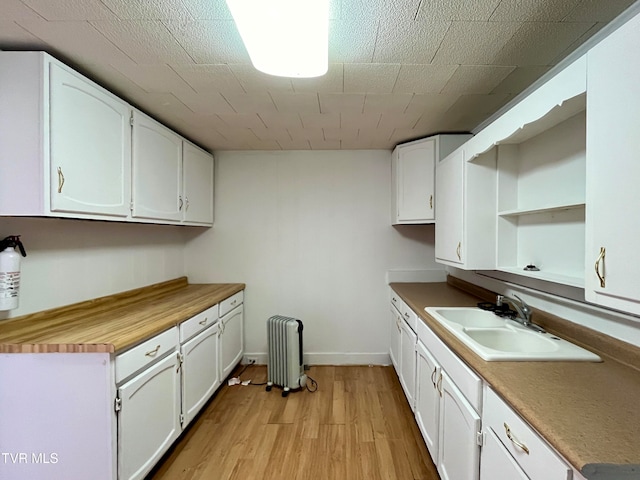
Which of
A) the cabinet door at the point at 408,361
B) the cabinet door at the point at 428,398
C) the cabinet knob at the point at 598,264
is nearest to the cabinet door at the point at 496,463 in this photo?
the cabinet door at the point at 428,398

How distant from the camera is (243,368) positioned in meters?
3.14

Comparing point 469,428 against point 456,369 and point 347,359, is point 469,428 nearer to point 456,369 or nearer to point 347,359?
point 456,369

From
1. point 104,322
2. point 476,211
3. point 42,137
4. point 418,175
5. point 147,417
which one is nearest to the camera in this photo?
point 42,137

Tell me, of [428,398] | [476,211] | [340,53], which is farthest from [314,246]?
[340,53]

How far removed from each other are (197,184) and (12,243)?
1485 mm

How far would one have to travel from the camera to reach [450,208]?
221 centimetres

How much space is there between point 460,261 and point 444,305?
332 mm

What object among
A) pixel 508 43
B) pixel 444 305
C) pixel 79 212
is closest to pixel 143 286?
pixel 79 212

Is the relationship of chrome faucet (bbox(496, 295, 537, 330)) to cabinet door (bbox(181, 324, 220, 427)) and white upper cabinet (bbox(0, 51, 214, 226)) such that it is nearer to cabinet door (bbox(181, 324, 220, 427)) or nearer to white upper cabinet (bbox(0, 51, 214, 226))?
cabinet door (bbox(181, 324, 220, 427))

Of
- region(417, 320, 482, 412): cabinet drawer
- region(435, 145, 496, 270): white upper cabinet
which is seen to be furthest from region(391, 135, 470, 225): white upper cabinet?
region(417, 320, 482, 412): cabinet drawer

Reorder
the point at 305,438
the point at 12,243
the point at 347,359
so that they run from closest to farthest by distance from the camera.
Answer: the point at 12,243 → the point at 305,438 → the point at 347,359

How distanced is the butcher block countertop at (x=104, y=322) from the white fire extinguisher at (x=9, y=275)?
155 millimetres

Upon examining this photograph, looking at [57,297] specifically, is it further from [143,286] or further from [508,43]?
[508,43]

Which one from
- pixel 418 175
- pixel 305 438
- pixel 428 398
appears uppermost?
pixel 418 175
